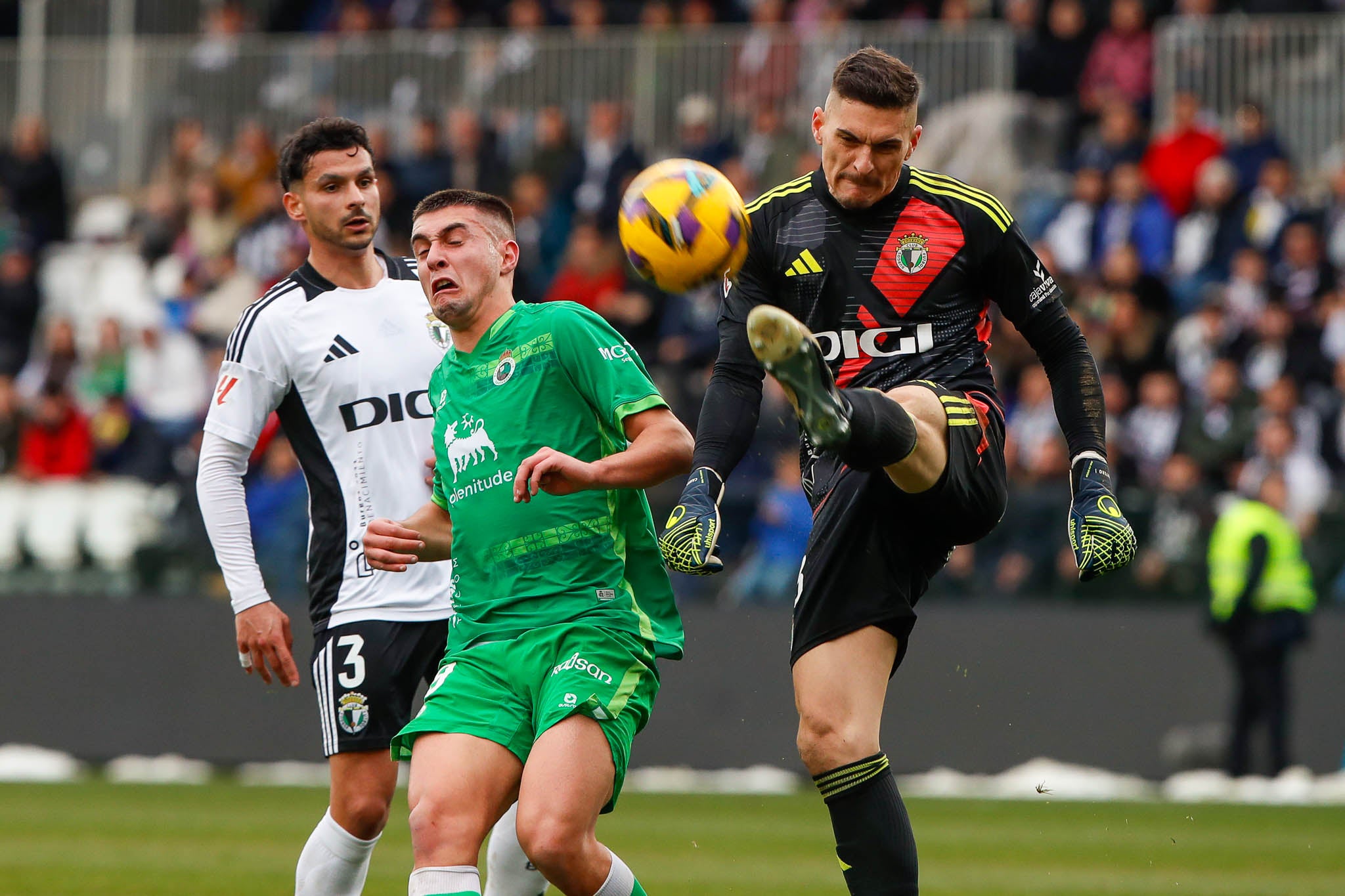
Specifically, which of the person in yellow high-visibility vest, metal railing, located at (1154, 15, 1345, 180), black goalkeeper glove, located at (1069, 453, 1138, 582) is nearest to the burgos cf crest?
black goalkeeper glove, located at (1069, 453, 1138, 582)

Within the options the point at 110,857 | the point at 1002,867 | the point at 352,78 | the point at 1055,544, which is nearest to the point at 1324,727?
the point at 1055,544

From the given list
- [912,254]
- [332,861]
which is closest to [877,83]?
[912,254]

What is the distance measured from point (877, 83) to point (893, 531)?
1.36 m

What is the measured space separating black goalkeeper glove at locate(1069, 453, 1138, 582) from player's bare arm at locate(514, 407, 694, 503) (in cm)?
120

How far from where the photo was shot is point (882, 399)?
17.9 ft

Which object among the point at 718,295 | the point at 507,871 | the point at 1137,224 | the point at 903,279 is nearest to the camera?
the point at 903,279

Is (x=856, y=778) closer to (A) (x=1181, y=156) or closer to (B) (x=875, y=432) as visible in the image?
(B) (x=875, y=432)

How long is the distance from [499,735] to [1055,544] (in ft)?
29.2

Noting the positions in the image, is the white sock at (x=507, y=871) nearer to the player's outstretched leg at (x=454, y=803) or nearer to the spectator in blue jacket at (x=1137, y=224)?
the player's outstretched leg at (x=454, y=803)

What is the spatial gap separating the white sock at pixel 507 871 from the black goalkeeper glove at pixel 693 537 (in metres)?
1.33

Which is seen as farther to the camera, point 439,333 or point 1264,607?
point 1264,607

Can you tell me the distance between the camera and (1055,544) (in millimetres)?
13766

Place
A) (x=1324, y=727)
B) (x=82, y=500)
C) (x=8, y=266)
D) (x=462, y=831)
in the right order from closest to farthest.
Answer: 1. (x=462, y=831)
2. (x=1324, y=727)
3. (x=82, y=500)
4. (x=8, y=266)

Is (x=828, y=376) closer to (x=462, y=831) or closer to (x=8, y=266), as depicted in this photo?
(x=462, y=831)
